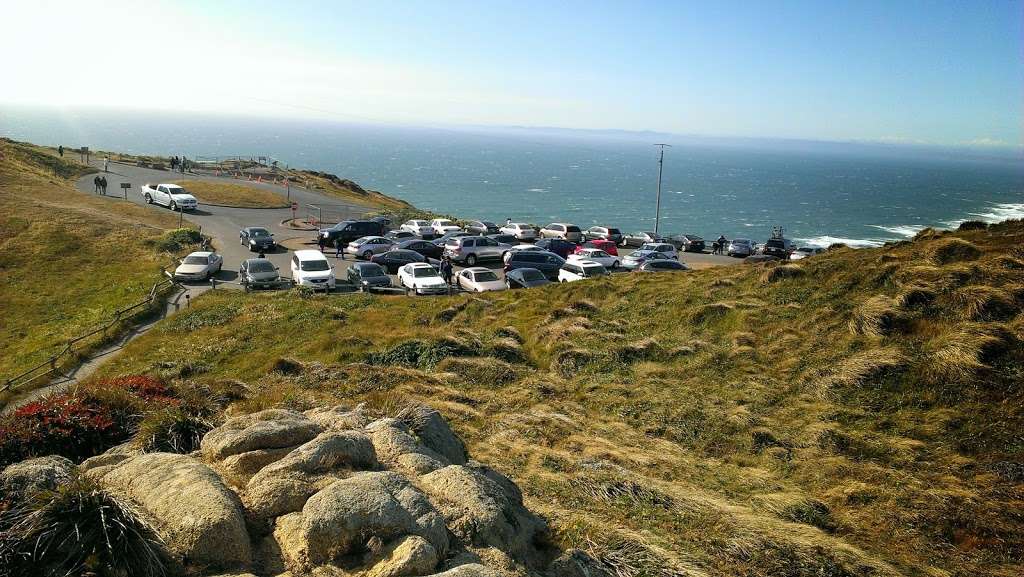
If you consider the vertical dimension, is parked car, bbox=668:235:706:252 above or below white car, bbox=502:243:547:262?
below

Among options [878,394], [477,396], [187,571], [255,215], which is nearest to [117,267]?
[255,215]

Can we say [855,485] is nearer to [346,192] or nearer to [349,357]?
[349,357]

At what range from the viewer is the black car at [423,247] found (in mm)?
34938

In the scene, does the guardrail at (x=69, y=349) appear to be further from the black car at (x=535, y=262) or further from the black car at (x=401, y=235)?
the black car at (x=535, y=262)

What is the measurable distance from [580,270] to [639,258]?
735 cm

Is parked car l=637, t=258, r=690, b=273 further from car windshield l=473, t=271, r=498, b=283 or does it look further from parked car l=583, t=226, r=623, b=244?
parked car l=583, t=226, r=623, b=244

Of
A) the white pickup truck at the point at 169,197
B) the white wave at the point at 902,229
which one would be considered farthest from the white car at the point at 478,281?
the white wave at the point at 902,229

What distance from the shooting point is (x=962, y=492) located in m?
9.09

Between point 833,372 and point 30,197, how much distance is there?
49696mm

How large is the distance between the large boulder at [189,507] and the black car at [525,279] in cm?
2148

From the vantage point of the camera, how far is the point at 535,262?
104ft

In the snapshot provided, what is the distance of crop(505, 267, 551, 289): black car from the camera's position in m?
27.8

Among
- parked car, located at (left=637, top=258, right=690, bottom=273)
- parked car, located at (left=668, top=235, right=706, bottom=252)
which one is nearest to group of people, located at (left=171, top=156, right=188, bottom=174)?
parked car, located at (left=668, top=235, right=706, bottom=252)

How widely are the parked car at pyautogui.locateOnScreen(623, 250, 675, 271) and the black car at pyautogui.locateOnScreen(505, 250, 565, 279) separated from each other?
467 cm
